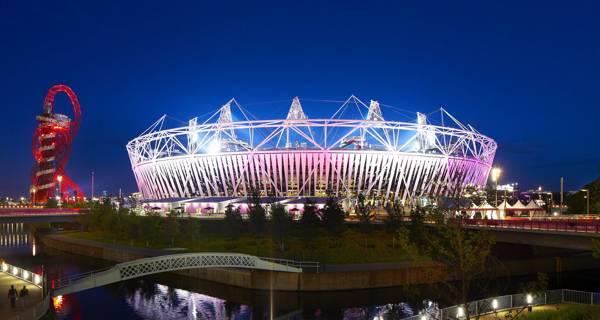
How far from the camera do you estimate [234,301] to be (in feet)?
117

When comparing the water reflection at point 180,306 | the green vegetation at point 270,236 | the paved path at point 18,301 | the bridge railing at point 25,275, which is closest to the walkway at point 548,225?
the green vegetation at point 270,236

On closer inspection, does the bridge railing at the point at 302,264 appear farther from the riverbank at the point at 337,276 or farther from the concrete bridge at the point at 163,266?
the riverbank at the point at 337,276

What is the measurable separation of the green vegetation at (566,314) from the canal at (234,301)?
5.27 m

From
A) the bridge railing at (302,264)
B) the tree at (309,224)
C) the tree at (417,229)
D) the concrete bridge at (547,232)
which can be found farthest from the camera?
the tree at (309,224)

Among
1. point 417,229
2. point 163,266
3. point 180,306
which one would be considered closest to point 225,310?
point 180,306

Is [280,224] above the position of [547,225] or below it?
below

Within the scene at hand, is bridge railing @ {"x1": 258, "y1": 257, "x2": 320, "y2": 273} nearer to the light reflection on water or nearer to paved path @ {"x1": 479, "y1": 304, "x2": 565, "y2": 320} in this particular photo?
the light reflection on water

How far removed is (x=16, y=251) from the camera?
6397 centimetres

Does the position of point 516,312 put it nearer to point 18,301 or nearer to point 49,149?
point 18,301

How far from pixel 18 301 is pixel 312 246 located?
26.8 metres

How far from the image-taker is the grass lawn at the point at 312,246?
43156 mm

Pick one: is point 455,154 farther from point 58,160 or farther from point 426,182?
point 58,160

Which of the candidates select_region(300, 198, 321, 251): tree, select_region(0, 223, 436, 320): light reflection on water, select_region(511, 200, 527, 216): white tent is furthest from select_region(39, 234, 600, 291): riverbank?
select_region(511, 200, 527, 216): white tent

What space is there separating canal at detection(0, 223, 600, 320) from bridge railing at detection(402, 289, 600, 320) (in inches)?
128
